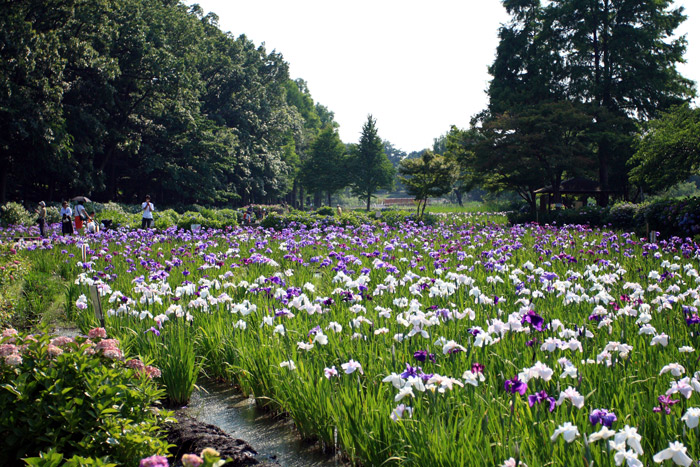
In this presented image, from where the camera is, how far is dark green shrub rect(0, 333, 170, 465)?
Result: 8.61 ft

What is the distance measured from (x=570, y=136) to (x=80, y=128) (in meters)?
28.6

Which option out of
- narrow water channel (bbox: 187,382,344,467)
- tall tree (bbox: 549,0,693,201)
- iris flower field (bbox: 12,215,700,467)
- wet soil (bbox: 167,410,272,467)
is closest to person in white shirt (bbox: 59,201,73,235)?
iris flower field (bbox: 12,215,700,467)

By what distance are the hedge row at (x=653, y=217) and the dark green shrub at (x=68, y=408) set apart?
11190 mm

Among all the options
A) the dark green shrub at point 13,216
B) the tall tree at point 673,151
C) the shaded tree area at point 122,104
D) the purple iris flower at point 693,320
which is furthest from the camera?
the shaded tree area at point 122,104

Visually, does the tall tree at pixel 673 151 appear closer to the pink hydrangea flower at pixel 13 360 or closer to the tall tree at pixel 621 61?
the tall tree at pixel 621 61

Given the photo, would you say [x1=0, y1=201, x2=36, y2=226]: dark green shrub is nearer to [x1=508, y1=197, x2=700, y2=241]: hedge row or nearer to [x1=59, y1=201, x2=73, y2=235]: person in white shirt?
[x1=59, y1=201, x2=73, y2=235]: person in white shirt

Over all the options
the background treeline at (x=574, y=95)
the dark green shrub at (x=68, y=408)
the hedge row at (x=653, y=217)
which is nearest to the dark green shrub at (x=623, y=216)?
the hedge row at (x=653, y=217)

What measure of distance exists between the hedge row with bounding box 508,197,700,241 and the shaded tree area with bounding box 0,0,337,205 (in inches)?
947

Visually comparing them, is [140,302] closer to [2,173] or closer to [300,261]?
[300,261]

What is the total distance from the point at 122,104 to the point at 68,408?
31.9m

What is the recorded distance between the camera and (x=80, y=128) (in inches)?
1081

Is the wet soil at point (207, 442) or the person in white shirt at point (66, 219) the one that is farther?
the person in white shirt at point (66, 219)

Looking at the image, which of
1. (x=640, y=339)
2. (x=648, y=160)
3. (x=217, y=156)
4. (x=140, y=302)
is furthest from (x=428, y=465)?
(x=217, y=156)

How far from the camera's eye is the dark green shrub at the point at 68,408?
2623 millimetres
